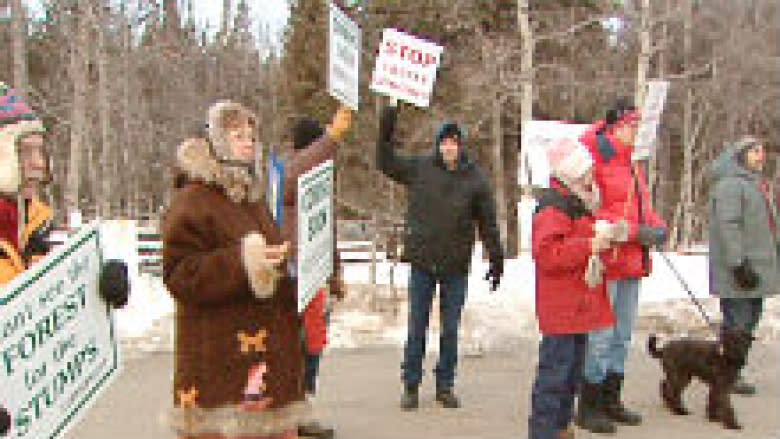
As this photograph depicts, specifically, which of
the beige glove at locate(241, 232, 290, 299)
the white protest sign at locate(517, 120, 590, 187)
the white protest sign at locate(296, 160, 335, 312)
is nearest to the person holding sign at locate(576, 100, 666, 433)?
the white protest sign at locate(296, 160, 335, 312)

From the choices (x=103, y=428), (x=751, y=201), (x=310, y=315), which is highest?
(x=751, y=201)

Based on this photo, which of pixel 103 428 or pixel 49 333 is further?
pixel 103 428

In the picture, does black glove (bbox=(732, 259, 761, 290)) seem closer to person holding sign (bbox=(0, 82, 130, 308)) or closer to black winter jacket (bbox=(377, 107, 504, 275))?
black winter jacket (bbox=(377, 107, 504, 275))

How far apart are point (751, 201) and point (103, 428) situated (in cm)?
447

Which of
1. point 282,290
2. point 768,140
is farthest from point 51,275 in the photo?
point 768,140

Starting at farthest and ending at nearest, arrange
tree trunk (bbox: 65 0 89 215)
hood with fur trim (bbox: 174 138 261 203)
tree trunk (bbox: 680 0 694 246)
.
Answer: tree trunk (bbox: 680 0 694 246) → tree trunk (bbox: 65 0 89 215) → hood with fur trim (bbox: 174 138 261 203)

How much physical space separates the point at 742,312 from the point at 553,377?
A: 7.23 feet

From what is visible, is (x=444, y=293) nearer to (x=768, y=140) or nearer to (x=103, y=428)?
(x=103, y=428)

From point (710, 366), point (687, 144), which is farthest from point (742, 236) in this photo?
point (687, 144)

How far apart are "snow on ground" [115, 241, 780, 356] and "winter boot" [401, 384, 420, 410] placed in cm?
179

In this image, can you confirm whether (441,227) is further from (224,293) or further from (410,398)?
(224,293)

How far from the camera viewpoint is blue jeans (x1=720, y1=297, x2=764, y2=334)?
22.3 ft

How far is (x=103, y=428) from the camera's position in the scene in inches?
244

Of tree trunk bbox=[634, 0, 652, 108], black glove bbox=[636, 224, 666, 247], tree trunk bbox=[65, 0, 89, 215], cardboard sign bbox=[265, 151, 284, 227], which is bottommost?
black glove bbox=[636, 224, 666, 247]
